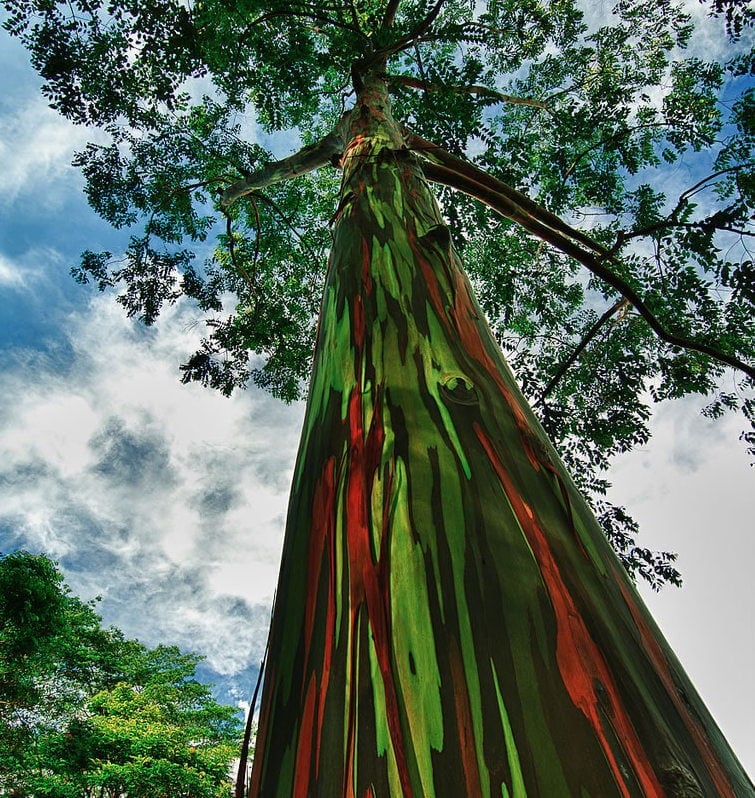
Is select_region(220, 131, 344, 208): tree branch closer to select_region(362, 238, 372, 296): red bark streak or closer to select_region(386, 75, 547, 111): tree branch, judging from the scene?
select_region(386, 75, 547, 111): tree branch

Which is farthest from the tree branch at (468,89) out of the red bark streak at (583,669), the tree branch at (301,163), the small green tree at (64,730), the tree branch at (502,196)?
the small green tree at (64,730)

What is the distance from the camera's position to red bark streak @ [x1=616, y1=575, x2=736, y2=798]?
54 centimetres

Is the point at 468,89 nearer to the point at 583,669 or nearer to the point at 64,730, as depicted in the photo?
the point at 583,669

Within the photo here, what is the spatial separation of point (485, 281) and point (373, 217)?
4.67 metres

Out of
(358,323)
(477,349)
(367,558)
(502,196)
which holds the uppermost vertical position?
(502,196)

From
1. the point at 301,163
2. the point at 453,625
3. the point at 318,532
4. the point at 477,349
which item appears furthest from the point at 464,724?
the point at 301,163

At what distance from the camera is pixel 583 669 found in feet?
1.74

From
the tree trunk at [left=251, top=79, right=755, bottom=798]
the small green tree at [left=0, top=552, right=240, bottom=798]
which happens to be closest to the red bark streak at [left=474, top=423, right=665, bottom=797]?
the tree trunk at [left=251, top=79, right=755, bottom=798]

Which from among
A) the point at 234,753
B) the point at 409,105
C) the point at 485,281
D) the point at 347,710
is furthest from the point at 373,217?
the point at 234,753

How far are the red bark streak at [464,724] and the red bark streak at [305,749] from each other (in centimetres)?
16

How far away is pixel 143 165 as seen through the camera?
224 inches

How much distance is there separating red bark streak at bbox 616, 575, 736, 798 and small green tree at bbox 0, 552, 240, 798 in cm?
839

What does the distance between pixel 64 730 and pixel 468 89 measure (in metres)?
11.0

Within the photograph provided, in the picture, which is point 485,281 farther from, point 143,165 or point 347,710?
point 347,710
